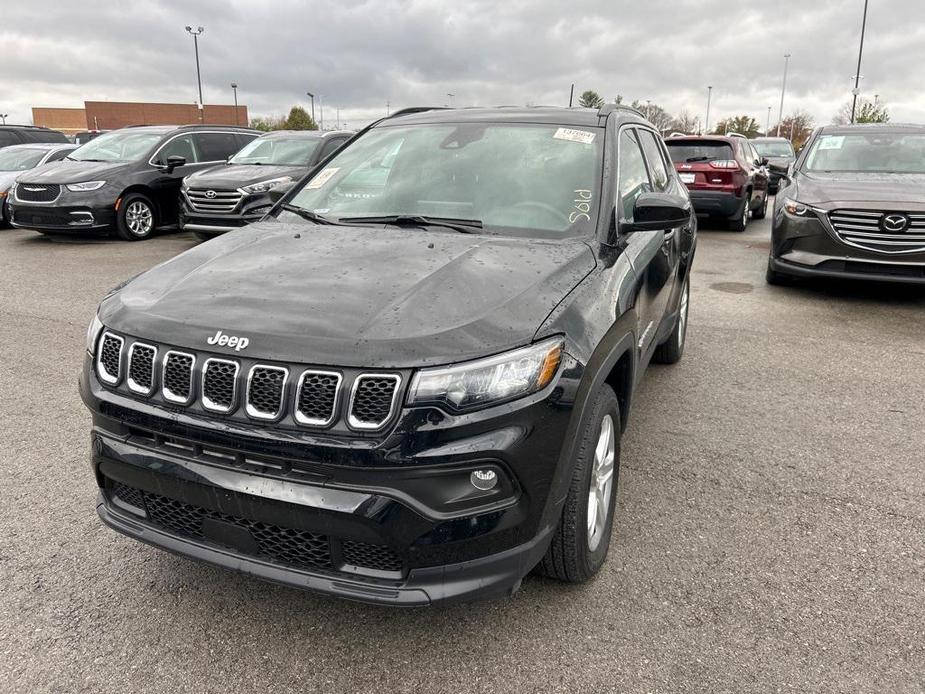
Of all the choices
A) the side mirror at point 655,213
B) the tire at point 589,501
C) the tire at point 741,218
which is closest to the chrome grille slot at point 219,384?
the tire at point 589,501

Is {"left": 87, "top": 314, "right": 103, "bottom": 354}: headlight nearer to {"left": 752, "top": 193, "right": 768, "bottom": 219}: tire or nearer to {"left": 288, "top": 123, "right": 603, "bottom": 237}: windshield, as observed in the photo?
{"left": 288, "top": 123, "right": 603, "bottom": 237}: windshield

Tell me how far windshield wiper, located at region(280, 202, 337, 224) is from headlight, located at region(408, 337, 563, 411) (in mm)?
1505

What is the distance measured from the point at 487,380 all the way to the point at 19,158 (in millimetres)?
15738

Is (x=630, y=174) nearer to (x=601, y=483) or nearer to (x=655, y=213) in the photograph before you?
(x=655, y=213)

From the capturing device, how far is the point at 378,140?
12.6 feet

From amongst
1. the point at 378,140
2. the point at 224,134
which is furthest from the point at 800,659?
the point at 224,134

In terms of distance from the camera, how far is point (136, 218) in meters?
11.3

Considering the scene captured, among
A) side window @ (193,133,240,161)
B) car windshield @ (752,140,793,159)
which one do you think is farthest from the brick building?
side window @ (193,133,240,161)

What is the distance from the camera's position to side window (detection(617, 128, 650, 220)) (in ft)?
10.5

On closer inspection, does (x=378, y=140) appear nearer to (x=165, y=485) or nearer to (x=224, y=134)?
(x=165, y=485)

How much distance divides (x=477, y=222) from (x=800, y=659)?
78.8 inches

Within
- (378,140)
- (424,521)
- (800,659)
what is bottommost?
(800,659)

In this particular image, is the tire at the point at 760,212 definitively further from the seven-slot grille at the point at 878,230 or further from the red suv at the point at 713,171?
the seven-slot grille at the point at 878,230

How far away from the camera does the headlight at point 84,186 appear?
419 inches
